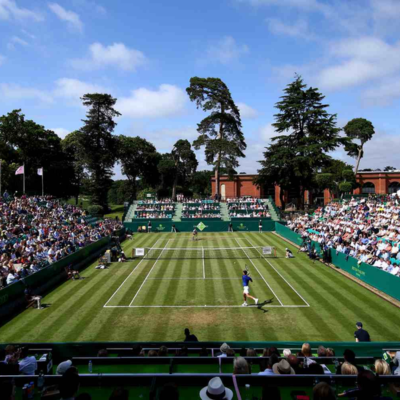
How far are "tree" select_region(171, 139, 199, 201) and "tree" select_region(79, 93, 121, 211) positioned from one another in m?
19.9

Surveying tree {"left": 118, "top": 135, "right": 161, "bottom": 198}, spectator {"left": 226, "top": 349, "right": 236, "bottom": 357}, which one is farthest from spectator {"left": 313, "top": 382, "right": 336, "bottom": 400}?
tree {"left": 118, "top": 135, "right": 161, "bottom": 198}

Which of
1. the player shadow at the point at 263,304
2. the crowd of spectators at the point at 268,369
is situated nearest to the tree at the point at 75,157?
the player shadow at the point at 263,304

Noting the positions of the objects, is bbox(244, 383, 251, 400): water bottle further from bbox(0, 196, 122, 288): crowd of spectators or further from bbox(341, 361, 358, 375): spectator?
bbox(0, 196, 122, 288): crowd of spectators

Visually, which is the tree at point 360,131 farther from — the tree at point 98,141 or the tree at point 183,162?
the tree at point 98,141

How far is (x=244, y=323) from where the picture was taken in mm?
15070

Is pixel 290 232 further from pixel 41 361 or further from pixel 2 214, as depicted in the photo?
pixel 41 361

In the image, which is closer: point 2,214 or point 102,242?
point 2,214

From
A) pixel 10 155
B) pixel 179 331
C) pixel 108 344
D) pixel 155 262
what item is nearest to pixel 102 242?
pixel 155 262

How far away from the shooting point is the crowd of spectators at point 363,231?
21.1 meters

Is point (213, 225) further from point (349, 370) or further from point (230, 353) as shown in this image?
point (349, 370)

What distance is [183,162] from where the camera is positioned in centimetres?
8556

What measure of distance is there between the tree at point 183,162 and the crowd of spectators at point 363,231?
45.9 metres

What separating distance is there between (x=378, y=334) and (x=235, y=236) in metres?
28.9

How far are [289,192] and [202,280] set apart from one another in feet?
160
